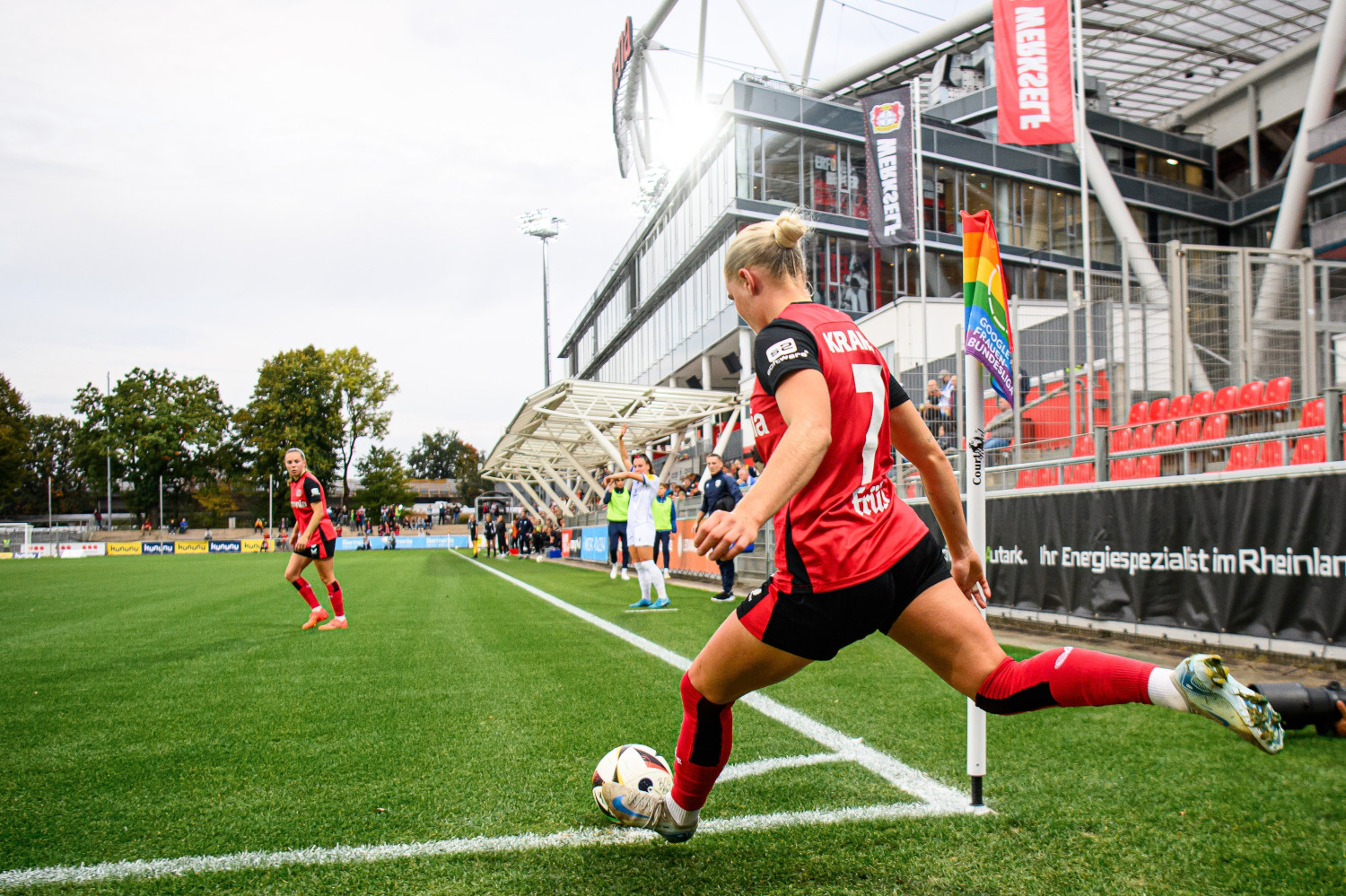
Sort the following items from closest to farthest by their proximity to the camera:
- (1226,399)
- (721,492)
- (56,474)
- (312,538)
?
(312,538) < (1226,399) < (721,492) < (56,474)

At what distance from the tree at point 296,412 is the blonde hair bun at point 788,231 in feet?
199

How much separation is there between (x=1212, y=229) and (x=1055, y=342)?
35.7m

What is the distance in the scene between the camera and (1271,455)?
6863 millimetres

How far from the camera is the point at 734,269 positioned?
2572mm

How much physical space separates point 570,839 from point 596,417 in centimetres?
2532

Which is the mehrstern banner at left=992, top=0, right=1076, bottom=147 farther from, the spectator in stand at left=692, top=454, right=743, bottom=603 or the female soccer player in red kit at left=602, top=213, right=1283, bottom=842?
the female soccer player in red kit at left=602, top=213, right=1283, bottom=842

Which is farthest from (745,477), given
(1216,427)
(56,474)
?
(56,474)

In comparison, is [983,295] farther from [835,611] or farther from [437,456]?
[437,456]

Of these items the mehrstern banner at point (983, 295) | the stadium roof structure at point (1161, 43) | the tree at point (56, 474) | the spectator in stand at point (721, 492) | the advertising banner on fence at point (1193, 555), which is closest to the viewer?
the mehrstern banner at point (983, 295)

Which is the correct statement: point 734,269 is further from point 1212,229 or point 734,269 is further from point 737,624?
point 1212,229

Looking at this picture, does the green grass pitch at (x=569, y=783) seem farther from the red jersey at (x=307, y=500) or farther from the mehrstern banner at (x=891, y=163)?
the mehrstern banner at (x=891, y=163)

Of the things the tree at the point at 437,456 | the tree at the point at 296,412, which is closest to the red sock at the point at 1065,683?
the tree at the point at 296,412

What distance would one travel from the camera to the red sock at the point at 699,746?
2.53 metres

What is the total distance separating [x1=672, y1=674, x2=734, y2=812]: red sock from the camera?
2533 mm
